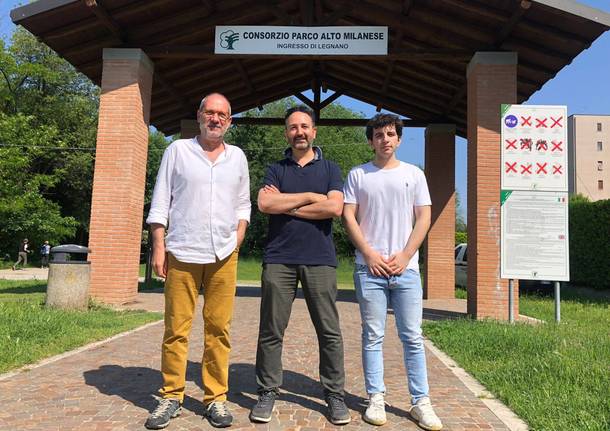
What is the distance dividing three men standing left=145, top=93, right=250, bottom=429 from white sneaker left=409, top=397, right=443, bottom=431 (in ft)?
4.12

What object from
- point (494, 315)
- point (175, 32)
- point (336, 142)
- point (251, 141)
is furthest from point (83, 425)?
point (336, 142)

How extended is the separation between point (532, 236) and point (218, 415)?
608cm

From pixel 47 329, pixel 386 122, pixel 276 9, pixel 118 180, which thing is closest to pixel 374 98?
pixel 276 9

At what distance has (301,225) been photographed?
136 inches

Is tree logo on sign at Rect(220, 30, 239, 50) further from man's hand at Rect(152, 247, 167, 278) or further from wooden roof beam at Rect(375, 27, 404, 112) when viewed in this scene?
man's hand at Rect(152, 247, 167, 278)

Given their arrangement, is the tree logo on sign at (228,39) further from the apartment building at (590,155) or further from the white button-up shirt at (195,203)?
the apartment building at (590,155)

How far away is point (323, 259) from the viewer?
347cm

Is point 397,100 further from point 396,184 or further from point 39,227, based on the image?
point 39,227

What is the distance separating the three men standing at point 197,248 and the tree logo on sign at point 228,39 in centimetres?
660

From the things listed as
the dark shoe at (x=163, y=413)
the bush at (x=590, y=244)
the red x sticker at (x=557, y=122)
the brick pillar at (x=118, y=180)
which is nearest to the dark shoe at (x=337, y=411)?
the dark shoe at (x=163, y=413)

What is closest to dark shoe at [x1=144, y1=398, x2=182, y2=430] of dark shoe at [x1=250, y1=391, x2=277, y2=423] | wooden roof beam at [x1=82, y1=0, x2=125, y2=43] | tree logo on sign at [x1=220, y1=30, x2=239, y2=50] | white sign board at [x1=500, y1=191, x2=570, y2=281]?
dark shoe at [x1=250, y1=391, x2=277, y2=423]

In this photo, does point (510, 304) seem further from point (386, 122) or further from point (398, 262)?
point (386, 122)

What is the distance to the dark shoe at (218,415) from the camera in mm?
3186

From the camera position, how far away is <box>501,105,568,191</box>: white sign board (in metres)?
7.69
